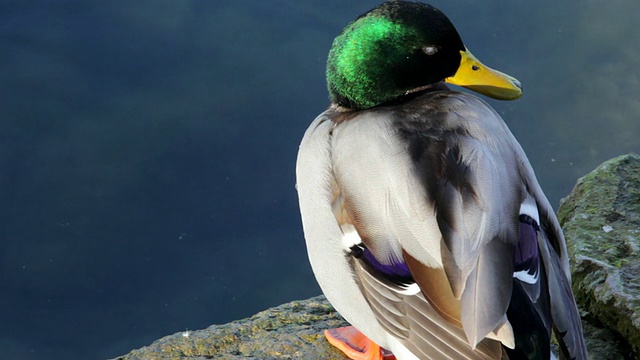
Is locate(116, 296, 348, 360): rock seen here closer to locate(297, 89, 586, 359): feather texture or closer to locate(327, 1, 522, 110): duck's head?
locate(297, 89, 586, 359): feather texture

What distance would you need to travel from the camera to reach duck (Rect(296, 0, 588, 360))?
7.95 feet

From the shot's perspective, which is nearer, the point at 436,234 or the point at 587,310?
the point at 436,234

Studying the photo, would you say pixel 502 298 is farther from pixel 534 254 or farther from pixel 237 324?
pixel 237 324

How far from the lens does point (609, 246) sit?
10.5ft

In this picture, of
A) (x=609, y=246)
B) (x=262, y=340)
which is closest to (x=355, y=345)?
(x=262, y=340)

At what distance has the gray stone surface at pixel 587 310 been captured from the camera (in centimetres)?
297

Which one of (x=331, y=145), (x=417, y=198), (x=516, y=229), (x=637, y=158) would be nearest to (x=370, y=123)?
(x=331, y=145)

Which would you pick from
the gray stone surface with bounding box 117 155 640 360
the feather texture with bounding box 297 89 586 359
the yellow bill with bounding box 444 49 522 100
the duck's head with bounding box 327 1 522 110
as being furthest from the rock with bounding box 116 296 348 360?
the yellow bill with bounding box 444 49 522 100

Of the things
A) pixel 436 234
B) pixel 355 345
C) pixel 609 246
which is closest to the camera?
pixel 436 234

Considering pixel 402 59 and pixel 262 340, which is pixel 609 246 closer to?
pixel 402 59

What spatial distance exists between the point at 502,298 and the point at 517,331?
0.34 ft

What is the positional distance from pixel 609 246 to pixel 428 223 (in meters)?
0.92

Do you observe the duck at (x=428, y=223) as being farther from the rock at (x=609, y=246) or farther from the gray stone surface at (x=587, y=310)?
the rock at (x=609, y=246)

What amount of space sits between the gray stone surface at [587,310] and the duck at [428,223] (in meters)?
0.18
